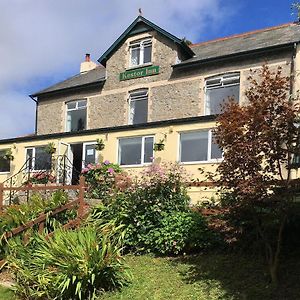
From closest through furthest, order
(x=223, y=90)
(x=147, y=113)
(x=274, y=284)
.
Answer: (x=274, y=284), (x=223, y=90), (x=147, y=113)

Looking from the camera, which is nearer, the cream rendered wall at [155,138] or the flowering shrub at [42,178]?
Result: the cream rendered wall at [155,138]

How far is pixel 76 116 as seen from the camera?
23500 millimetres

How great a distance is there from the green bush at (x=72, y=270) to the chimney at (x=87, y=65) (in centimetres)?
1975

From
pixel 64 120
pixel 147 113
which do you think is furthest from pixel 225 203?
pixel 64 120

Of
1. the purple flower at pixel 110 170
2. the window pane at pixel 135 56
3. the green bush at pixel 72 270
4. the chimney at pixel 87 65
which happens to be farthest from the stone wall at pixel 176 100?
the green bush at pixel 72 270

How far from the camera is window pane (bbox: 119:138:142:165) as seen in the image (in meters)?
18.6

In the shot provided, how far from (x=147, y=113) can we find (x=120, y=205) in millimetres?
10520

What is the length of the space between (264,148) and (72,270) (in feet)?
13.0

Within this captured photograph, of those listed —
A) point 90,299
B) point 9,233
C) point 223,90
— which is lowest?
point 90,299

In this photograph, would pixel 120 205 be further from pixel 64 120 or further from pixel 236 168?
pixel 64 120

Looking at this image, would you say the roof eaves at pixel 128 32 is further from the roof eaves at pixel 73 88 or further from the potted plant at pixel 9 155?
the potted plant at pixel 9 155

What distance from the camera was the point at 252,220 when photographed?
27.0ft

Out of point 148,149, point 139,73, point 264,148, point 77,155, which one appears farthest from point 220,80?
point 264,148

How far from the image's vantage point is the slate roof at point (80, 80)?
23.4 metres
